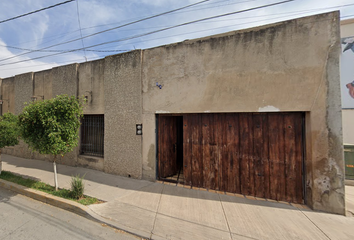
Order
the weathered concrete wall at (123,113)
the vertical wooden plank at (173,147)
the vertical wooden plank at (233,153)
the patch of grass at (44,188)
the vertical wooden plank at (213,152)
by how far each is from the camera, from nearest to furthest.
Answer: the patch of grass at (44,188) < the vertical wooden plank at (233,153) < the vertical wooden plank at (213,152) < the weathered concrete wall at (123,113) < the vertical wooden plank at (173,147)

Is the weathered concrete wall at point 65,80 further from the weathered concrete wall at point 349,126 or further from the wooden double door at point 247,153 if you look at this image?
the weathered concrete wall at point 349,126

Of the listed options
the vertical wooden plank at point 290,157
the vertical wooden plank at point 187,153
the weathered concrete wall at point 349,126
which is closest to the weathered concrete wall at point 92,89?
the vertical wooden plank at point 187,153

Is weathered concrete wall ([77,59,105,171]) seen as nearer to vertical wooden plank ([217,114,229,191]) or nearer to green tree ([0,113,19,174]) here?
green tree ([0,113,19,174])

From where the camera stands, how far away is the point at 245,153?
4285 millimetres

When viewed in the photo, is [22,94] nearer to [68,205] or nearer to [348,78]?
[68,205]

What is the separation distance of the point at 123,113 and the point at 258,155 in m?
4.74

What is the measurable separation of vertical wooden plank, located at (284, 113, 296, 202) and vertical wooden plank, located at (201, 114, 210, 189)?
2015 millimetres

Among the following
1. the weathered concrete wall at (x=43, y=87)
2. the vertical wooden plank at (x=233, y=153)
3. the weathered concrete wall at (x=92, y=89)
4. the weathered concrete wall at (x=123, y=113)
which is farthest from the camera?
the weathered concrete wall at (x=43, y=87)

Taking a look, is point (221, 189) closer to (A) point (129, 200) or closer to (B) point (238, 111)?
(B) point (238, 111)

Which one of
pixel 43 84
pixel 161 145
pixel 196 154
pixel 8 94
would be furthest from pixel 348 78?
pixel 8 94

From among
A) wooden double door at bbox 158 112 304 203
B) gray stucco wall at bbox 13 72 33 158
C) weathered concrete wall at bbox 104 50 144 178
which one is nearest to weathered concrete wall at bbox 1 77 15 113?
gray stucco wall at bbox 13 72 33 158

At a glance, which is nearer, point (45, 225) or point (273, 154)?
point (45, 225)

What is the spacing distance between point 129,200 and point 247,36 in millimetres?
5535

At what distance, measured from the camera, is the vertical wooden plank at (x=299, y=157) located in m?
3.87
